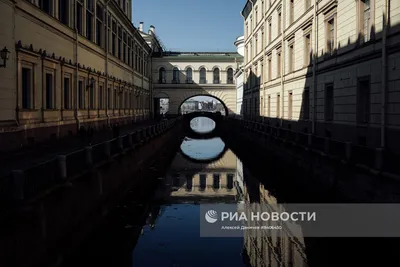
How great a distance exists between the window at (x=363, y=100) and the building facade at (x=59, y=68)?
1388 centimetres

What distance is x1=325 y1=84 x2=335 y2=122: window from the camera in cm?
2162

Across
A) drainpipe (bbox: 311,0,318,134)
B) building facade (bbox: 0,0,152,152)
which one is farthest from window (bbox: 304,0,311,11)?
building facade (bbox: 0,0,152,152)

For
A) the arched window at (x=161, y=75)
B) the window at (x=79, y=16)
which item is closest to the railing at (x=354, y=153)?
the window at (x=79, y=16)

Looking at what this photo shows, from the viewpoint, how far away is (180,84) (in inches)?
2628

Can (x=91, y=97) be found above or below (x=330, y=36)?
below

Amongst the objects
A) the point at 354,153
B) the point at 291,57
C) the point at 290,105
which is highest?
the point at 291,57

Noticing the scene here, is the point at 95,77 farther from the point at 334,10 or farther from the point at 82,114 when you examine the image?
the point at 334,10

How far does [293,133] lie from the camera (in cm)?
2112

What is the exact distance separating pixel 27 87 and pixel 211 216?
961 cm

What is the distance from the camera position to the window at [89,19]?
27.9 m

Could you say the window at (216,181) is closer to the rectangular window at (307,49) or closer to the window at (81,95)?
the rectangular window at (307,49)

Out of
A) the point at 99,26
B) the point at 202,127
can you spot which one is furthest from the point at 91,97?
the point at 202,127

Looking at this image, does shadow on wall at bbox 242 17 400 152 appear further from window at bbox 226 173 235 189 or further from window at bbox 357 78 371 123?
window at bbox 226 173 235 189

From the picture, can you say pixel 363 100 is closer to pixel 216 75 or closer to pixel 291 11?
pixel 291 11
